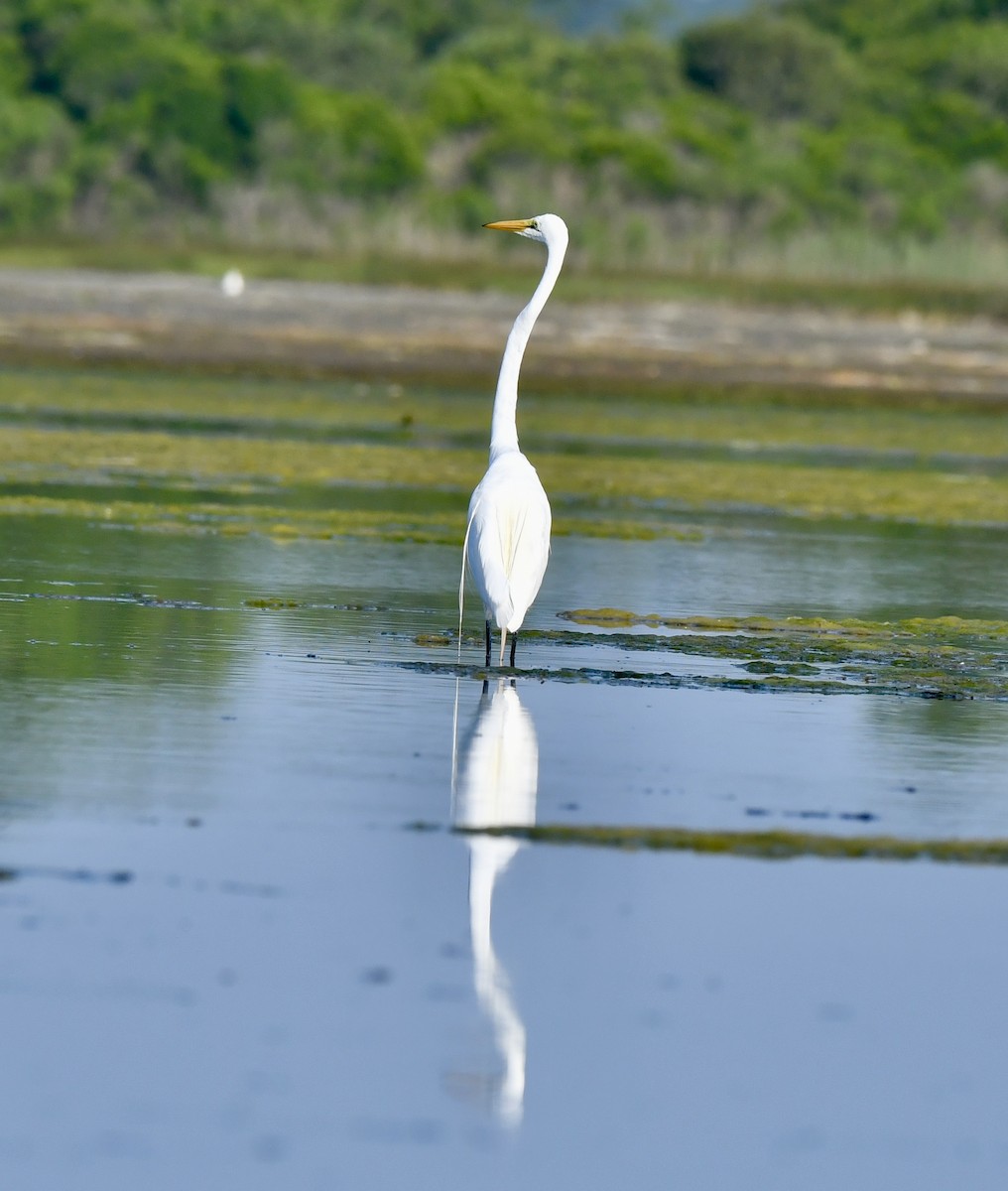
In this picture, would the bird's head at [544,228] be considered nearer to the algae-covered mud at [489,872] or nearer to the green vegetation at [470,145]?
the algae-covered mud at [489,872]

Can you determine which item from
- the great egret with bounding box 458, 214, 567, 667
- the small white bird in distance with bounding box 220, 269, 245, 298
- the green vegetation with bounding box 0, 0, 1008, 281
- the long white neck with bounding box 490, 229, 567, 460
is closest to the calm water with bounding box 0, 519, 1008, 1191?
the great egret with bounding box 458, 214, 567, 667

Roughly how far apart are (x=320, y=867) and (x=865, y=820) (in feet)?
6.64

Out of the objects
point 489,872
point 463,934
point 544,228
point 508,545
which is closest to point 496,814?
point 489,872

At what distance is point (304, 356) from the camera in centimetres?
3594

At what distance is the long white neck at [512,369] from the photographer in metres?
11.8

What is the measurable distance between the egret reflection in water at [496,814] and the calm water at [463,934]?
0.02m

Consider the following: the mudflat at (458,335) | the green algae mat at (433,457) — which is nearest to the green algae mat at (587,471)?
the green algae mat at (433,457)

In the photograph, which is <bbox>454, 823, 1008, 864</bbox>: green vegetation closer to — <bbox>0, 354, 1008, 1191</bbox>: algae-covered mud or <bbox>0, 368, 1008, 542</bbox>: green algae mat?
<bbox>0, 354, 1008, 1191</bbox>: algae-covered mud

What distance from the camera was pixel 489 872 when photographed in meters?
7.10

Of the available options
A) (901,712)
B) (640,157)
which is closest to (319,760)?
(901,712)

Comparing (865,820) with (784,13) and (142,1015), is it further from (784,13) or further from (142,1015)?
(784,13)

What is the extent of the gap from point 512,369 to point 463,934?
604 cm

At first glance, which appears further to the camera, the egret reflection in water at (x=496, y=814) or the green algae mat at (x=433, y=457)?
the green algae mat at (x=433, y=457)

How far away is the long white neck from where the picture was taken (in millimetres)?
11765
